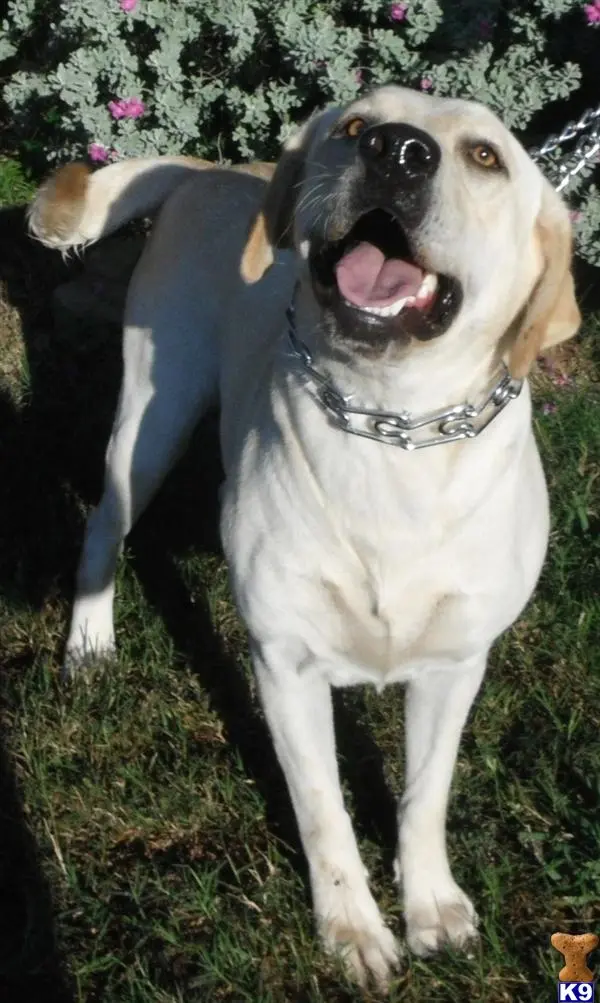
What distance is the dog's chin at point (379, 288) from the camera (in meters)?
2.03

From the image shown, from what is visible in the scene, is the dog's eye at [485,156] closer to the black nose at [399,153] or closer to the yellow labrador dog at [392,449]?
the yellow labrador dog at [392,449]

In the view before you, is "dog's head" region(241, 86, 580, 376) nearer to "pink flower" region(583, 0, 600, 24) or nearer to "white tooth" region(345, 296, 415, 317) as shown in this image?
"white tooth" region(345, 296, 415, 317)

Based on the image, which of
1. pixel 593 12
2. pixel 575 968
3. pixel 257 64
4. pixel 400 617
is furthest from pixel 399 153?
pixel 257 64

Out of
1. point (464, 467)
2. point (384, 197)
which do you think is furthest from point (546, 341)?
point (384, 197)

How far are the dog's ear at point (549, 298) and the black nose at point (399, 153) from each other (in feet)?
1.02

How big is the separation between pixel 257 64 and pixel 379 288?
111 inches

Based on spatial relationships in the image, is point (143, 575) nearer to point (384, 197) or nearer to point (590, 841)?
point (590, 841)

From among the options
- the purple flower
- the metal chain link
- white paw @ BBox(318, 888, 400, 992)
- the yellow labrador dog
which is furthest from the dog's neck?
the purple flower

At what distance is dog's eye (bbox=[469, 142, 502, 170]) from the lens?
2.12 metres

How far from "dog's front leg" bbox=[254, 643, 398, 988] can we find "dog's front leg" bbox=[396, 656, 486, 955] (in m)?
0.10

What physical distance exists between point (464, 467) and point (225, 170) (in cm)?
139

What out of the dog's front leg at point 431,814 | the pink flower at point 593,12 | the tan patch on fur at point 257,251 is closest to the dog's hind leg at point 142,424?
the tan patch on fur at point 257,251

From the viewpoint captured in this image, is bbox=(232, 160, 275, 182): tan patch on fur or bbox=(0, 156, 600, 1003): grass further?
bbox=(232, 160, 275, 182): tan patch on fur

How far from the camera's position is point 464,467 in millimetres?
2211
